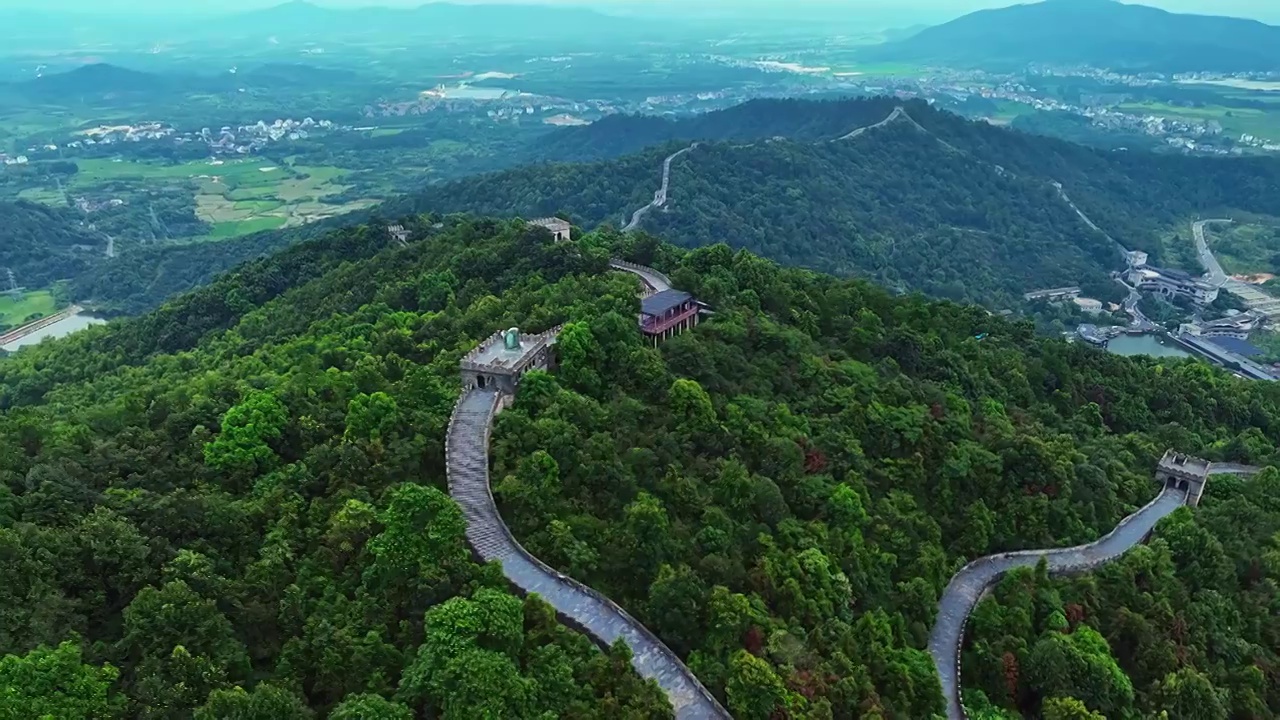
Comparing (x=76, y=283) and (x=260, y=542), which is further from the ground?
(x=260, y=542)

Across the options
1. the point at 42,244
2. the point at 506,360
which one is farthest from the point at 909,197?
the point at 42,244

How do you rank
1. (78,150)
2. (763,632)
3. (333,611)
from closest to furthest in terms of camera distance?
(333,611) → (763,632) → (78,150)

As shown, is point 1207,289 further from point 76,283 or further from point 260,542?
point 76,283

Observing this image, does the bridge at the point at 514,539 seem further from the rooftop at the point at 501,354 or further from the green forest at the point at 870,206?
the green forest at the point at 870,206

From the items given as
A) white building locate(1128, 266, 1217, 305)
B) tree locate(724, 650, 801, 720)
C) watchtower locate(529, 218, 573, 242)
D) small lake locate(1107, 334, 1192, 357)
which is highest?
watchtower locate(529, 218, 573, 242)

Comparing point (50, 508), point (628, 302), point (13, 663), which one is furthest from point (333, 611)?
point (628, 302)

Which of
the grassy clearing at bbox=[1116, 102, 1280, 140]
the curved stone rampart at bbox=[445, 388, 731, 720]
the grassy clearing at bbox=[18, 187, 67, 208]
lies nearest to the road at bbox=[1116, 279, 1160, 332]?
the curved stone rampart at bbox=[445, 388, 731, 720]

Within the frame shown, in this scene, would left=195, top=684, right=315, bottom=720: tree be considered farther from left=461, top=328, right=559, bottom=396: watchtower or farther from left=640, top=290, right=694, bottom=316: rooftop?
left=640, top=290, right=694, bottom=316: rooftop
